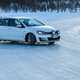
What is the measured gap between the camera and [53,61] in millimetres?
14023

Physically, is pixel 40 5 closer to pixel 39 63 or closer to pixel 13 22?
pixel 13 22

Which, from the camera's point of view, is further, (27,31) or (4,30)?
(4,30)

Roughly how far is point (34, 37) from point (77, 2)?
80408 millimetres

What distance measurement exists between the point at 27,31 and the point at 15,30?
820 millimetres

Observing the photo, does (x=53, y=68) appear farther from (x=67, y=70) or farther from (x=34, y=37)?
(x=34, y=37)

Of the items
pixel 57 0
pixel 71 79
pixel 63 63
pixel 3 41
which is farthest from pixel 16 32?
pixel 57 0

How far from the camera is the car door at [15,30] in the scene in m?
20.4

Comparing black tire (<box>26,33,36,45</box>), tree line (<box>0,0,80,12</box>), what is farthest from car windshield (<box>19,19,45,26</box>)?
tree line (<box>0,0,80,12</box>)

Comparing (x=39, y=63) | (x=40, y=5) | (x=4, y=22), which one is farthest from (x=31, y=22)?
(x=40, y=5)

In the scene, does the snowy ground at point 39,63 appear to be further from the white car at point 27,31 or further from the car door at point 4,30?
the car door at point 4,30

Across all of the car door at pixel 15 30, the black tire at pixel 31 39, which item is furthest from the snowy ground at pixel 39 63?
the car door at pixel 15 30

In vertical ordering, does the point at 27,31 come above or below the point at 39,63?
above

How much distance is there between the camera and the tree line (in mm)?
81562

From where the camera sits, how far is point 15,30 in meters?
20.7
